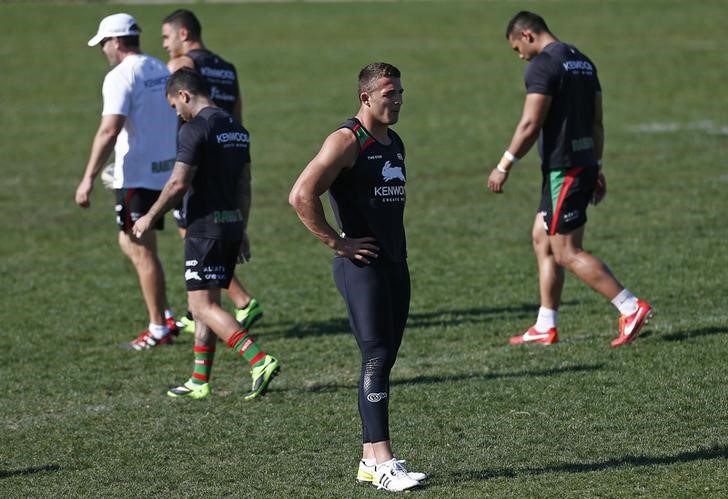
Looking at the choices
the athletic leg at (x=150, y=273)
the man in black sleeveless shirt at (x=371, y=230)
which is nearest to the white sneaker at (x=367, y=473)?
the man in black sleeveless shirt at (x=371, y=230)

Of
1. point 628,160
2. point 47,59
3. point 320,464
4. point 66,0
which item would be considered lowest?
point 320,464

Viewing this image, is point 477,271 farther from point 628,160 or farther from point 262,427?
point 628,160

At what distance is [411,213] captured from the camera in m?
14.6

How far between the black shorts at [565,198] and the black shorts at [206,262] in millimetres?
2336

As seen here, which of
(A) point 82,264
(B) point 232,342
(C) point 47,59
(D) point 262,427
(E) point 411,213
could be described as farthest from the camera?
(C) point 47,59

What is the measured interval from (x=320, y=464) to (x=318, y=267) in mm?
5435

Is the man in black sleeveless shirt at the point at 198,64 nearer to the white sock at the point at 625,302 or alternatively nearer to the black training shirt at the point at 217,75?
the black training shirt at the point at 217,75

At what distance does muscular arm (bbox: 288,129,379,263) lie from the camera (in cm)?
627

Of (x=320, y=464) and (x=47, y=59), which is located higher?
(x=47, y=59)

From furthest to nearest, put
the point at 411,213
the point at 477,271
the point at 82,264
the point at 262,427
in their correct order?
the point at 411,213
the point at 82,264
the point at 477,271
the point at 262,427

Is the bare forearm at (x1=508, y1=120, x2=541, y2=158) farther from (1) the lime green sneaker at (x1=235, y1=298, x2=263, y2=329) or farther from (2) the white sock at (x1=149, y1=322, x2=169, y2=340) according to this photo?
(2) the white sock at (x1=149, y1=322, x2=169, y2=340)

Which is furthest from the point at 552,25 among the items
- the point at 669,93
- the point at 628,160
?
the point at 628,160

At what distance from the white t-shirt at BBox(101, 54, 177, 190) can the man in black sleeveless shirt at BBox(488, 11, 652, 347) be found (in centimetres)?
262

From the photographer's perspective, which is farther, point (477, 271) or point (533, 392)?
point (477, 271)
